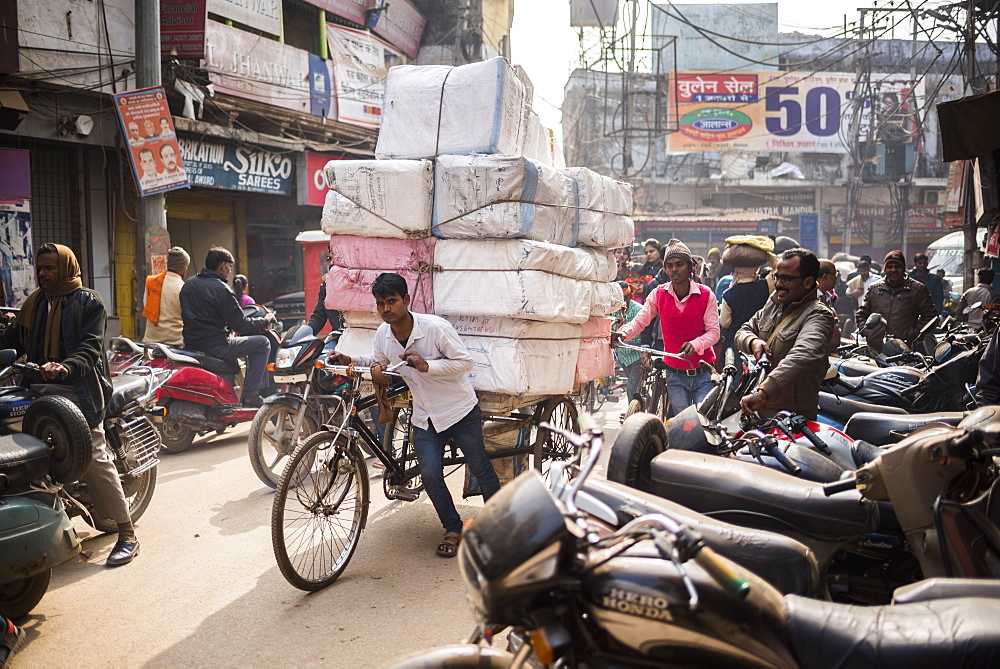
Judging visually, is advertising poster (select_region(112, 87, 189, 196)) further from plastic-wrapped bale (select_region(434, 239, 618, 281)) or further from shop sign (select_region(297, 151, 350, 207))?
plastic-wrapped bale (select_region(434, 239, 618, 281))

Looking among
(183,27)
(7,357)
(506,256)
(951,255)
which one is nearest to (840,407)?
(506,256)

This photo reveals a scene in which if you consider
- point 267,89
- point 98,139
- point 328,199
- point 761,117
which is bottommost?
point 328,199

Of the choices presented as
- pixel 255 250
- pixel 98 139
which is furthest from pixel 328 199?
pixel 255 250

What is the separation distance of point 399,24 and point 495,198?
1621 centimetres

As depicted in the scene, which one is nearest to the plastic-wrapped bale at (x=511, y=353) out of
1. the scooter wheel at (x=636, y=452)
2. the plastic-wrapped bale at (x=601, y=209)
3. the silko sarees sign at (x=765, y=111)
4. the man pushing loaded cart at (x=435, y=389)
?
the man pushing loaded cart at (x=435, y=389)

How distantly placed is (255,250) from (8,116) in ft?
24.2

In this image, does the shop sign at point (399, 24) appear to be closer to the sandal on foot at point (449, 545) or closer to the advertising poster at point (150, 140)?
the advertising poster at point (150, 140)

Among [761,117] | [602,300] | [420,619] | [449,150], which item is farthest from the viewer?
[761,117]

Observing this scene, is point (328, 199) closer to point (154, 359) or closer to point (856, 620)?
point (154, 359)

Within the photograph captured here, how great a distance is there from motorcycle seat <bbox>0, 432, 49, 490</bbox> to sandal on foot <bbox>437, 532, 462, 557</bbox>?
2.09 metres

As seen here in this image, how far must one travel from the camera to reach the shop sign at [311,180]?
633 inches

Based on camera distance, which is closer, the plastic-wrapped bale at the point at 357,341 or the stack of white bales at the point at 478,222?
the stack of white bales at the point at 478,222

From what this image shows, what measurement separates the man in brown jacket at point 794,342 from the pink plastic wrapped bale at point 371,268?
2009 millimetres

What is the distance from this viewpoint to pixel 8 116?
33.8ft
